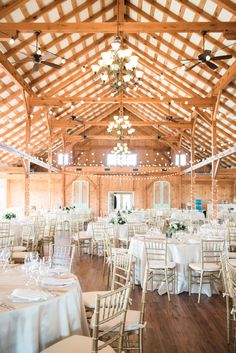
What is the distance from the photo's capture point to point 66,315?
309cm

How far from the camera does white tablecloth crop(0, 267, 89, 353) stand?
272cm

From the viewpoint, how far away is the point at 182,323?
192 inches

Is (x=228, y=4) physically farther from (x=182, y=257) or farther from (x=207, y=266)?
(x=207, y=266)

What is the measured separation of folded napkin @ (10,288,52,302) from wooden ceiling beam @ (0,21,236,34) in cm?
668

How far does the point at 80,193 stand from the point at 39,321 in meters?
20.1

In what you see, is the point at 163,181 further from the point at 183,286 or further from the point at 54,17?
the point at 183,286

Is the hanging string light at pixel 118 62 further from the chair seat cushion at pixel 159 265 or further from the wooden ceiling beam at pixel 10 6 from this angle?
the chair seat cushion at pixel 159 265

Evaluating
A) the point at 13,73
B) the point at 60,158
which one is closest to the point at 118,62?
the point at 13,73

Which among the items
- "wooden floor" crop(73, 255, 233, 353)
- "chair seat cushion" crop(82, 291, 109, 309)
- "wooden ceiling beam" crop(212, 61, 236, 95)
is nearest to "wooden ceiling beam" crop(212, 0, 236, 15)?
"wooden ceiling beam" crop(212, 61, 236, 95)

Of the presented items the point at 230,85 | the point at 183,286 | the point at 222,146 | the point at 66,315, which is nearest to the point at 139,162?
the point at 222,146

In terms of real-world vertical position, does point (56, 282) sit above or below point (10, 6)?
below

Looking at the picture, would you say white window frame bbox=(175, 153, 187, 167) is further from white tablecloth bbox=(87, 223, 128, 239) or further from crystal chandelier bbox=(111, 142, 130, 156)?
white tablecloth bbox=(87, 223, 128, 239)

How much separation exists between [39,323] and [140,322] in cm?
113

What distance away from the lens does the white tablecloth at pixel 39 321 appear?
2725 millimetres
